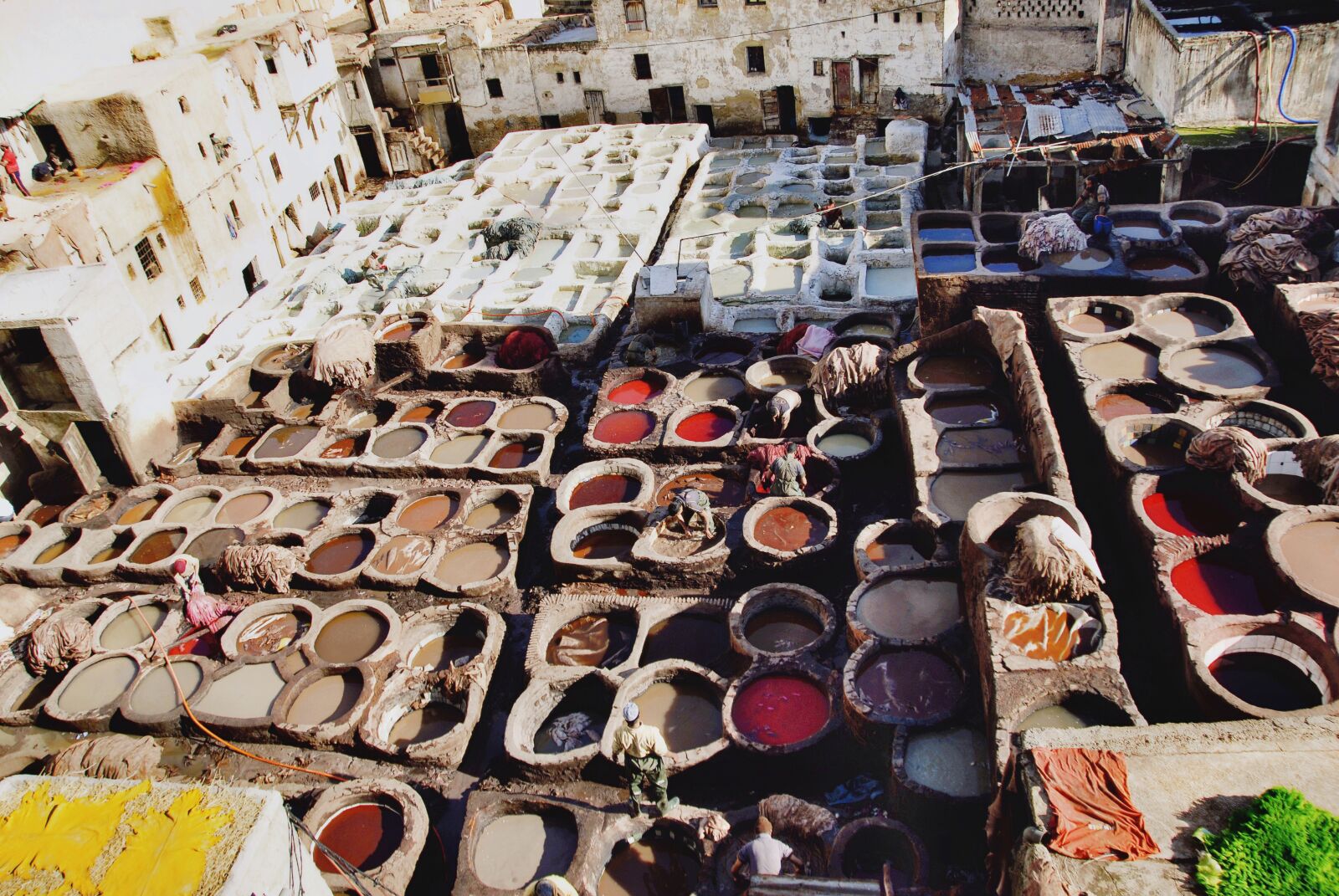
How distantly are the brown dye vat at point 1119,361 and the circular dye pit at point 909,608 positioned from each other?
4.37 metres

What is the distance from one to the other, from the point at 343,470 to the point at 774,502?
8.42 meters

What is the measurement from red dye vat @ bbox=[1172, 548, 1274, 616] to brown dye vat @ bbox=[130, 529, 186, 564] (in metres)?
15.6

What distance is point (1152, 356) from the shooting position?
1432cm

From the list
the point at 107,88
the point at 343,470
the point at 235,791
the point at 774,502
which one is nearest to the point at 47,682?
the point at 343,470

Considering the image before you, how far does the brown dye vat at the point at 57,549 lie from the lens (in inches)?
664

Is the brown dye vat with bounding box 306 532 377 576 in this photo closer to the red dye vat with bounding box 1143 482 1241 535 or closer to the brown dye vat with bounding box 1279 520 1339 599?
the red dye vat with bounding box 1143 482 1241 535

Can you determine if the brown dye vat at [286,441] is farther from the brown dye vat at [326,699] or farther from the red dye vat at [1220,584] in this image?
the red dye vat at [1220,584]

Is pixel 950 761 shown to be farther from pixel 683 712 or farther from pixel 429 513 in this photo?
pixel 429 513

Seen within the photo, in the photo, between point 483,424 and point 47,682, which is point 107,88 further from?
point 47,682

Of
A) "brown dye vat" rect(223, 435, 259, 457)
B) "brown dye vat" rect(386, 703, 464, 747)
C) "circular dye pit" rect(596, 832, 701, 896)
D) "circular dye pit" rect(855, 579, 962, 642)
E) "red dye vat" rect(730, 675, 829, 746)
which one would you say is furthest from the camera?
"brown dye vat" rect(223, 435, 259, 457)

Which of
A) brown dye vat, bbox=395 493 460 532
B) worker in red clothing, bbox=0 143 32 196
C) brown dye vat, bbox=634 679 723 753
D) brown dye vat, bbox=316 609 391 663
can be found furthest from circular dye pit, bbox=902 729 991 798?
worker in red clothing, bbox=0 143 32 196

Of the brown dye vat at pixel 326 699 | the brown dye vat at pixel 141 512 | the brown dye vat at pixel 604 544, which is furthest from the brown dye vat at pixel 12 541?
the brown dye vat at pixel 604 544

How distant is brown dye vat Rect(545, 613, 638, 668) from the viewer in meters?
13.6

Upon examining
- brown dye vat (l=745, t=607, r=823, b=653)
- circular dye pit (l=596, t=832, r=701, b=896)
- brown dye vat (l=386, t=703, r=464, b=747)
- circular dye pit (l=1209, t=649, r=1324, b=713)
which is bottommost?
brown dye vat (l=386, t=703, r=464, b=747)
